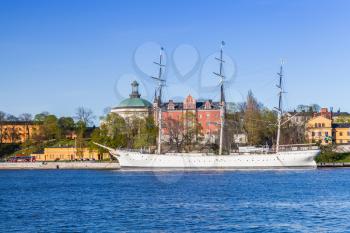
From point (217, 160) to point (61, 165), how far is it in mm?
32869

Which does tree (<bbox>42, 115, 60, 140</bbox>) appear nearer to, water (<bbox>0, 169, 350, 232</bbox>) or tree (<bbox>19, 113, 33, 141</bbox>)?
tree (<bbox>19, 113, 33, 141</bbox>)

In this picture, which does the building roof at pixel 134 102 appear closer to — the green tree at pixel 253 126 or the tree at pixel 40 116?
the tree at pixel 40 116

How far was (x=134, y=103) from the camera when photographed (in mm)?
167125

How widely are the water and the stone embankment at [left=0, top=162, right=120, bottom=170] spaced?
2038 inches

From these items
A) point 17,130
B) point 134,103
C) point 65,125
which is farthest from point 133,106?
point 17,130

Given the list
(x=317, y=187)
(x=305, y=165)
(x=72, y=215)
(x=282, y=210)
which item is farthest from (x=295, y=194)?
(x=305, y=165)

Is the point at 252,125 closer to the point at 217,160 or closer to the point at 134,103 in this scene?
the point at 217,160

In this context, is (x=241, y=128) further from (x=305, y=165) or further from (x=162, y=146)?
(x=305, y=165)

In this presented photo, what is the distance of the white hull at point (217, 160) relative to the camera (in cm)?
→ 9931

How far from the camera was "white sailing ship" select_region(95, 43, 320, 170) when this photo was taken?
99.3 metres

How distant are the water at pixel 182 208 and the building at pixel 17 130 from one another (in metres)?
104

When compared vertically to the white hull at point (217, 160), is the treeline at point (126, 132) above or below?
above

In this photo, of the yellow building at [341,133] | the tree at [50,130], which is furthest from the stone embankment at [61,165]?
the yellow building at [341,133]

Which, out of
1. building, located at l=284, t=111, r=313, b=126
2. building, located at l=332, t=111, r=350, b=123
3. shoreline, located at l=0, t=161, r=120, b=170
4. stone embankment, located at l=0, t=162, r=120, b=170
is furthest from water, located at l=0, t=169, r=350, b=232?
building, located at l=332, t=111, r=350, b=123
